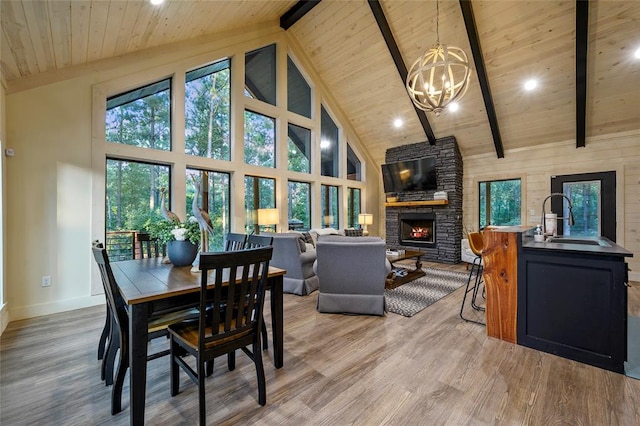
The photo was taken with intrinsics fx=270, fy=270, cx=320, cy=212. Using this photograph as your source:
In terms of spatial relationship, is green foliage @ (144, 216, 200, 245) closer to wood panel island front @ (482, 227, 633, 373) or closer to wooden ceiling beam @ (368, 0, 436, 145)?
wood panel island front @ (482, 227, 633, 373)

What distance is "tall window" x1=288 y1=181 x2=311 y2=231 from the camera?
6.53m

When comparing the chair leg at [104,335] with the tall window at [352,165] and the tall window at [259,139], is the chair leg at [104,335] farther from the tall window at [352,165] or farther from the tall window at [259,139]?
the tall window at [352,165]

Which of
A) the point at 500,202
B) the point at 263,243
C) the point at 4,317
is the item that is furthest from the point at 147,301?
the point at 500,202

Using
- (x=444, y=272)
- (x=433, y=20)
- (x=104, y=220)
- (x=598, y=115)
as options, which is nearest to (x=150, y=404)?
(x=104, y=220)

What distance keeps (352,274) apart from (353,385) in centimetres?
136

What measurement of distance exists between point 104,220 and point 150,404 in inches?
119

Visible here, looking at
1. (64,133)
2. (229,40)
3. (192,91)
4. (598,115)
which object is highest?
(229,40)

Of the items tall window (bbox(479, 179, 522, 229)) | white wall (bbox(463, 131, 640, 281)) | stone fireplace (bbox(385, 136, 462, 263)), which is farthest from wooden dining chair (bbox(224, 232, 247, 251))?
tall window (bbox(479, 179, 522, 229))

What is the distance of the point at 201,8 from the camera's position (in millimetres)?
3877

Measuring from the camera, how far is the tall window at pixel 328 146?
7.42 m

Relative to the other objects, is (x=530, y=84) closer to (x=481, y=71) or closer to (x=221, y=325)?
(x=481, y=71)

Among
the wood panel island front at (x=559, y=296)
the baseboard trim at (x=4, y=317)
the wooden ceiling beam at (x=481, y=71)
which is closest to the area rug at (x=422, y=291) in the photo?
the wood panel island front at (x=559, y=296)

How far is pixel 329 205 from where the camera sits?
298 inches

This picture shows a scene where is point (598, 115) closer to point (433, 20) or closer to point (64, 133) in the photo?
point (433, 20)
